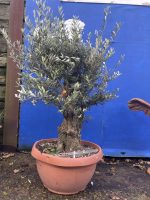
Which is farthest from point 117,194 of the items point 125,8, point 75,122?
point 125,8

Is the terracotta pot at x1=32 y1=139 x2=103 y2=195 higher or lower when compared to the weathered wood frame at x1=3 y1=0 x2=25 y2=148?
lower

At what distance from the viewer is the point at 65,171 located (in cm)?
361

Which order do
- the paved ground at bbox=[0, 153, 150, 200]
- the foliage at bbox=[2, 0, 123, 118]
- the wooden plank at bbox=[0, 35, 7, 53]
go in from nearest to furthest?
the foliage at bbox=[2, 0, 123, 118] < the paved ground at bbox=[0, 153, 150, 200] < the wooden plank at bbox=[0, 35, 7, 53]

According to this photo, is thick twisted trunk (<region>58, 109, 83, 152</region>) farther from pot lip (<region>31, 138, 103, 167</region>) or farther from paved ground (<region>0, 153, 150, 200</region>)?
paved ground (<region>0, 153, 150, 200</region>)

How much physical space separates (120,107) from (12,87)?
4.61 ft

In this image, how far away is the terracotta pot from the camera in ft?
11.7

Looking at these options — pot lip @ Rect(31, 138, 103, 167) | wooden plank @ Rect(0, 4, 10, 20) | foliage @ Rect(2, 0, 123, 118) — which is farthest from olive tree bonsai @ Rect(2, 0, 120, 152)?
wooden plank @ Rect(0, 4, 10, 20)

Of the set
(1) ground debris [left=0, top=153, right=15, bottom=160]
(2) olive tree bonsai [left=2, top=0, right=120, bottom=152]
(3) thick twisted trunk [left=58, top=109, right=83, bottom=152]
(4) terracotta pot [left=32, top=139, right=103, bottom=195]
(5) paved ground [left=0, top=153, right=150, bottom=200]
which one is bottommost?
(5) paved ground [left=0, top=153, right=150, bottom=200]

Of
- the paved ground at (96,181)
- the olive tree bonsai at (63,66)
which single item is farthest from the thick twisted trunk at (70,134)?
the paved ground at (96,181)

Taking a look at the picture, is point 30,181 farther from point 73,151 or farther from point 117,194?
point 117,194

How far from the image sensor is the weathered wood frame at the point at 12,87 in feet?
14.7

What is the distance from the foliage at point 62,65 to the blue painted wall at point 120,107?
84 centimetres

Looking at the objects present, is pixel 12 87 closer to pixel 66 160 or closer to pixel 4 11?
pixel 4 11

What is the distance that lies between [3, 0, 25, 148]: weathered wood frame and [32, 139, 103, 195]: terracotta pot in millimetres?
1014
